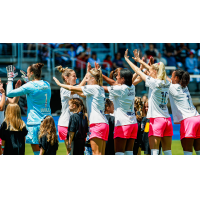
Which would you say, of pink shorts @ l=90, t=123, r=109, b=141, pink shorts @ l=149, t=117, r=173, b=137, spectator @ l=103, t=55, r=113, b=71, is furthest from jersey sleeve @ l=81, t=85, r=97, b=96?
spectator @ l=103, t=55, r=113, b=71

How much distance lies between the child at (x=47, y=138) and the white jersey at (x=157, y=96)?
1601 mm

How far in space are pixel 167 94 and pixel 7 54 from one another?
28.9ft

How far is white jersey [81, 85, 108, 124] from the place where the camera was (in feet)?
16.4

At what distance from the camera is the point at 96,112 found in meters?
5.03

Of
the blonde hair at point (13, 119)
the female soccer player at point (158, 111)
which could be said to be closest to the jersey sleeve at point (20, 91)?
the blonde hair at point (13, 119)

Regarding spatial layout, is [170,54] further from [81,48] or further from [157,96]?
[157,96]

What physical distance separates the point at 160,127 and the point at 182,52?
957cm

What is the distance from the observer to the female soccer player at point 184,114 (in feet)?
17.6

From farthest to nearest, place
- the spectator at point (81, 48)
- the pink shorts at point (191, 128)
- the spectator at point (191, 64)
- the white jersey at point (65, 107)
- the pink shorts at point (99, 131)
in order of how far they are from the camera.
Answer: the spectator at point (191, 64), the spectator at point (81, 48), the white jersey at point (65, 107), the pink shorts at point (191, 128), the pink shorts at point (99, 131)

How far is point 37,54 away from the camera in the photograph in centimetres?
1262

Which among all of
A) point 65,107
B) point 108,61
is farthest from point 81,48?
point 65,107

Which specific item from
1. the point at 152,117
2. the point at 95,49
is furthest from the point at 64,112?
the point at 95,49

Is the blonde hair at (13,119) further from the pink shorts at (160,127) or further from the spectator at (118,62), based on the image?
the spectator at (118,62)

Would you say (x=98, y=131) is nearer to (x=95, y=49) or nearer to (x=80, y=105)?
(x=80, y=105)
